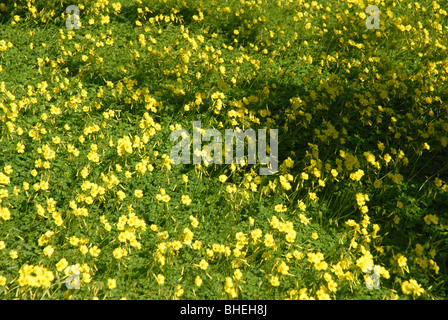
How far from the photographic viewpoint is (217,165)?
478 cm

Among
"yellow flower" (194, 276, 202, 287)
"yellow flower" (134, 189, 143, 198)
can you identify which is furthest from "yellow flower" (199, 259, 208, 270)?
"yellow flower" (134, 189, 143, 198)

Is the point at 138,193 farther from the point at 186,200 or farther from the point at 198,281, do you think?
the point at 198,281

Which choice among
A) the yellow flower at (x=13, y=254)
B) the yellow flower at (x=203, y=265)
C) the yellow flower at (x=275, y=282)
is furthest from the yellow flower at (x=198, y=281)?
the yellow flower at (x=13, y=254)

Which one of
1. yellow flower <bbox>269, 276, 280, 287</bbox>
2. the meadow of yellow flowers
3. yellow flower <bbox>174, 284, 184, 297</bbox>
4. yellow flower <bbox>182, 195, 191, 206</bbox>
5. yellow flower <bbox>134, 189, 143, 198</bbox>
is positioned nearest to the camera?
yellow flower <bbox>174, 284, 184, 297</bbox>

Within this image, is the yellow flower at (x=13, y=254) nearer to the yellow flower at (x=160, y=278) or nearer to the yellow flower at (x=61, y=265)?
the yellow flower at (x=61, y=265)

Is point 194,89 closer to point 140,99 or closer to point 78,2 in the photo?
point 140,99

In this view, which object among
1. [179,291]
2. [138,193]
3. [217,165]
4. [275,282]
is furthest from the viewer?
[217,165]

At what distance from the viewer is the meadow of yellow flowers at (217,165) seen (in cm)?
369

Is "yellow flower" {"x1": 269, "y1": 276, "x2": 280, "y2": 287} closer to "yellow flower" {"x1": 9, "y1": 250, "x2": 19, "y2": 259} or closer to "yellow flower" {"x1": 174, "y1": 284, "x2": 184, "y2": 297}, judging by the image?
"yellow flower" {"x1": 174, "y1": 284, "x2": 184, "y2": 297}

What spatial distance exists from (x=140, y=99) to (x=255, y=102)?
1.58 meters

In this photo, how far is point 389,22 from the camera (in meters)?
7.53

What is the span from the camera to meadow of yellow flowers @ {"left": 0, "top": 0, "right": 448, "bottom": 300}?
12.1 ft

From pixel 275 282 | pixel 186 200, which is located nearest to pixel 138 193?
pixel 186 200

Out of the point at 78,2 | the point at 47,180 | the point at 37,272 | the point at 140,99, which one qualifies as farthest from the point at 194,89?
the point at 37,272
